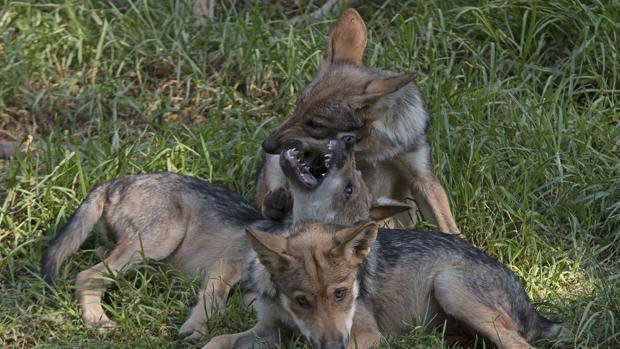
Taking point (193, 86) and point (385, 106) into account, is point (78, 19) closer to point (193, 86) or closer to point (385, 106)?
point (193, 86)

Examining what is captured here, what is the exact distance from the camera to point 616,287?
6836 millimetres

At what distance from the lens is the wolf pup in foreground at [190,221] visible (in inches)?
273

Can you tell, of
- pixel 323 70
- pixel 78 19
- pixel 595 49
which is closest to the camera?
pixel 323 70

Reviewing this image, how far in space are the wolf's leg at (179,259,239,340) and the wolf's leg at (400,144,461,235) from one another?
4.51 ft

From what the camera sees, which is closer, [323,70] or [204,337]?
[204,337]

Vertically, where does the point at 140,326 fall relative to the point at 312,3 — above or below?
below

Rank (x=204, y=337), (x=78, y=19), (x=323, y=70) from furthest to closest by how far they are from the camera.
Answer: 1. (x=78, y=19)
2. (x=323, y=70)
3. (x=204, y=337)

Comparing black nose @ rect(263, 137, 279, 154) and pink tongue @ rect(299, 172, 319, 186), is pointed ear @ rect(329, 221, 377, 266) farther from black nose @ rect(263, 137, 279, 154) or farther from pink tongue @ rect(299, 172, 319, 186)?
black nose @ rect(263, 137, 279, 154)

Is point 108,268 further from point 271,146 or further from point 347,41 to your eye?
point 347,41

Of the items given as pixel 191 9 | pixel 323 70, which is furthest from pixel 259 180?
pixel 191 9

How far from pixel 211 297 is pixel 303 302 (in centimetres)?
115

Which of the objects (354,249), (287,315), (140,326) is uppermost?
(354,249)

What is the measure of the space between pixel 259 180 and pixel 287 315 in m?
1.92

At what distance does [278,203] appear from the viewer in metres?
7.29
